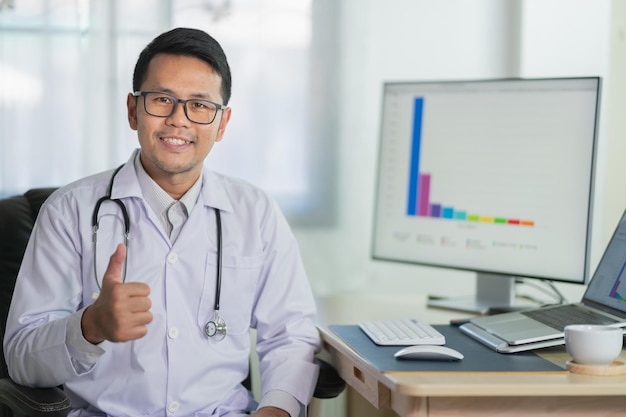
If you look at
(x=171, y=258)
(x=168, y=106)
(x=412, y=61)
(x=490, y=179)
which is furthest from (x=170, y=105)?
(x=412, y=61)

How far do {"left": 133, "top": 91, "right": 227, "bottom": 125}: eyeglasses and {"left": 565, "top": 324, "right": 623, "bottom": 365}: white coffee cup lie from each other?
84cm

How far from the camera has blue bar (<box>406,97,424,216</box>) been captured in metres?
2.29

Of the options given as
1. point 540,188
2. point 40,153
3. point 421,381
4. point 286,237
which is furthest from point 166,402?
point 40,153

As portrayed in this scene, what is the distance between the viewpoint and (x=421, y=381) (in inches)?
52.9

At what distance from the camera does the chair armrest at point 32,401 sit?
59.3 inches

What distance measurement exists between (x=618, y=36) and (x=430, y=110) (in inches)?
27.8

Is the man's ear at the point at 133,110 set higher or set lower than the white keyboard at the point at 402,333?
higher

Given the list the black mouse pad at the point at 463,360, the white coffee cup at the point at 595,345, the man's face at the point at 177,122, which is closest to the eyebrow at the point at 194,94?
the man's face at the point at 177,122

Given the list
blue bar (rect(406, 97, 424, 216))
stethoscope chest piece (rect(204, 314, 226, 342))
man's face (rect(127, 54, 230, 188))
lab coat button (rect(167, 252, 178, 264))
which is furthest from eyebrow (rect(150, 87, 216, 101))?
blue bar (rect(406, 97, 424, 216))

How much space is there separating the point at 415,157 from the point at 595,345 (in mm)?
987

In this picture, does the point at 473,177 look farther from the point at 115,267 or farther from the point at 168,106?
the point at 115,267

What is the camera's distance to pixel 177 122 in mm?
1710

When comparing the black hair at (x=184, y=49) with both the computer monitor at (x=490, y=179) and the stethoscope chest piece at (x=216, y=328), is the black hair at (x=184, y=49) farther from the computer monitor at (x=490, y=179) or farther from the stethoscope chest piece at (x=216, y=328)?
the computer monitor at (x=490, y=179)

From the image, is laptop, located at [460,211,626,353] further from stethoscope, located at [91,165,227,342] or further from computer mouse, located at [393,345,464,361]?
stethoscope, located at [91,165,227,342]
